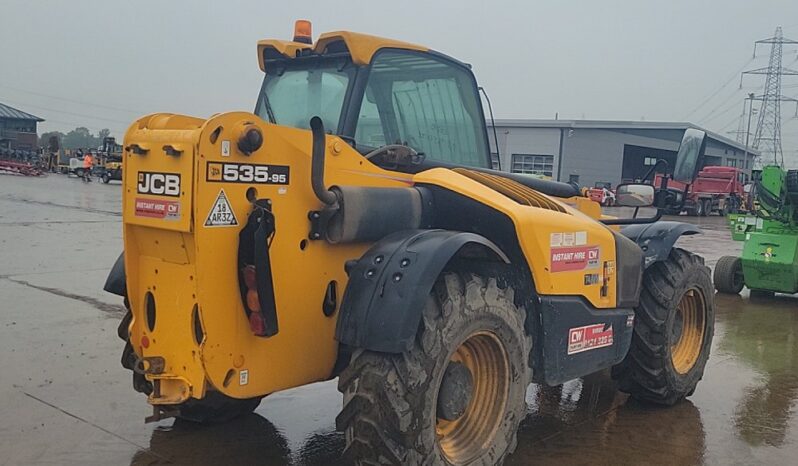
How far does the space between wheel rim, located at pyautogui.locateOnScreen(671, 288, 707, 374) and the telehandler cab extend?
1.21m

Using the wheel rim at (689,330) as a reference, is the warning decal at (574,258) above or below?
above

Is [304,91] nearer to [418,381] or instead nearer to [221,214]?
[221,214]

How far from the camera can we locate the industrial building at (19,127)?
5819 cm

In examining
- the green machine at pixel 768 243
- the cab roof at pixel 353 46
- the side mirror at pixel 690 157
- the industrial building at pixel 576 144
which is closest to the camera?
the cab roof at pixel 353 46

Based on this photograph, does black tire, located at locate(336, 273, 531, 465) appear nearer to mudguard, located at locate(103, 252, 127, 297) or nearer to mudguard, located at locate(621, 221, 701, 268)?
mudguard, located at locate(103, 252, 127, 297)

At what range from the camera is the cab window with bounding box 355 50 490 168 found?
427 cm

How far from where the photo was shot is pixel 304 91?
451cm

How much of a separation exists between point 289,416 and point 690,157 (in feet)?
10.6

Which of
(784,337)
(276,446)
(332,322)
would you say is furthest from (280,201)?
(784,337)

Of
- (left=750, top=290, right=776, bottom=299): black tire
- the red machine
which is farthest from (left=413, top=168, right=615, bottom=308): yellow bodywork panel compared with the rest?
the red machine

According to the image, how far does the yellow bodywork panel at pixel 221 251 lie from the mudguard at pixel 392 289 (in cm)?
28

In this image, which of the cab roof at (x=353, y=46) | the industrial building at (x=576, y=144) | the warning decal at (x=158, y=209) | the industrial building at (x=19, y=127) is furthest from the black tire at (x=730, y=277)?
the industrial building at (x=19, y=127)

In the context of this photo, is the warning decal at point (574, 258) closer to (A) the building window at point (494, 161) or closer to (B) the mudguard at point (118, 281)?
(A) the building window at point (494, 161)

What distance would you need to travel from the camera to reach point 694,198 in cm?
3544
